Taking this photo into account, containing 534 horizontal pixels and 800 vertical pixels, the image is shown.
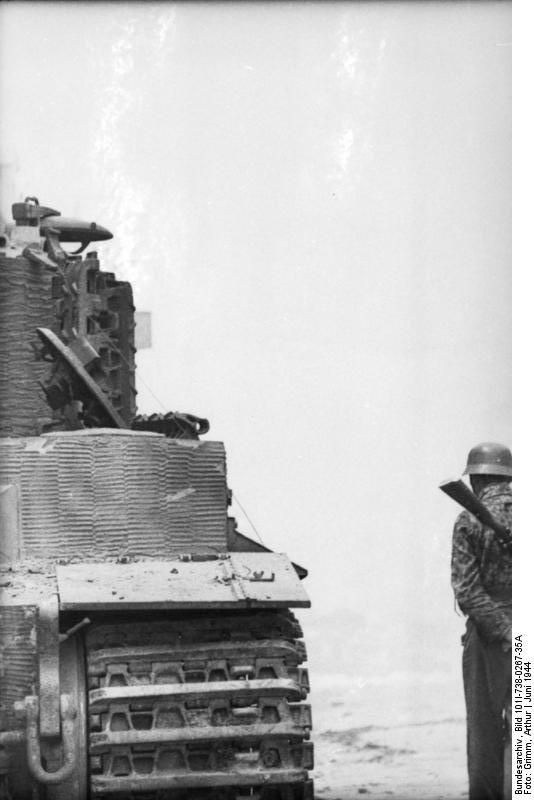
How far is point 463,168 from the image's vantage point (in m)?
16.8

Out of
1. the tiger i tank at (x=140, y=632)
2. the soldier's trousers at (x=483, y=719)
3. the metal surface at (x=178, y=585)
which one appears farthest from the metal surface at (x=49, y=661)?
the soldier's trousers at (x=483, y=719)

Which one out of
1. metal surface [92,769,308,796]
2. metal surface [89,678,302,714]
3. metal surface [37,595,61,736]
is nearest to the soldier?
metal surface [89,678,302,714]

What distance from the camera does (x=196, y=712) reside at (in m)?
12.8

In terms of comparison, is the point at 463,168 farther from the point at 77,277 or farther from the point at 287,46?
the point at 77,277

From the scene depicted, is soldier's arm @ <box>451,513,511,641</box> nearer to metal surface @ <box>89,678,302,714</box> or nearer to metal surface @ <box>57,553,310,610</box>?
metal surface @ <box>57,553,310,610</box>

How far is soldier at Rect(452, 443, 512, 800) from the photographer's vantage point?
13852mm

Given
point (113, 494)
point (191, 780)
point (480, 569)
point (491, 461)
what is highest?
point (491, 461)

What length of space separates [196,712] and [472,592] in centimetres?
251

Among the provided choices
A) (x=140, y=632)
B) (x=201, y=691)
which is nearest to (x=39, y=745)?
(x=140, y=632)


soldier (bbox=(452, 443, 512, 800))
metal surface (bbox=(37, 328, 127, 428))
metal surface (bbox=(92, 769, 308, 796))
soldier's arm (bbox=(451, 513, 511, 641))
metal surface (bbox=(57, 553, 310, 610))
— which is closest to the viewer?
metal surface (bbox=(92, 769, 308, 796))

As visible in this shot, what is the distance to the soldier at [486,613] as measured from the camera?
13852 millimetres

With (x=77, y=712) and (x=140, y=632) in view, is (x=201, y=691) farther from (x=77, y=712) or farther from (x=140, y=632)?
(x=77, y=712)
